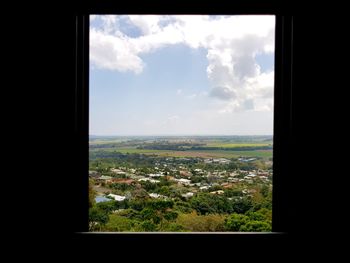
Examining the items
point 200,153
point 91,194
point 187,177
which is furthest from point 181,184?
point 91,194

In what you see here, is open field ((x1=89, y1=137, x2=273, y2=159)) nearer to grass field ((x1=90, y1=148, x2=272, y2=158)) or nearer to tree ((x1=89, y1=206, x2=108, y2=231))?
grass field ((x1=90, y1=148, x2=272, y2=158))

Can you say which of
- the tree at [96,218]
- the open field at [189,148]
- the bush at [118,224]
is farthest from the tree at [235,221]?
the tree at [96,218]
